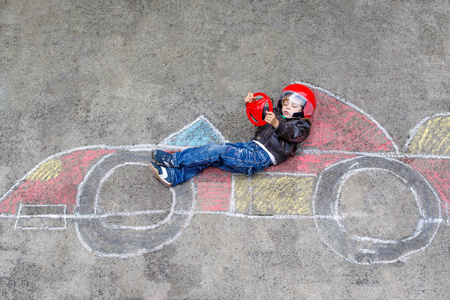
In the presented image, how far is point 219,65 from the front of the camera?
13.1 ft

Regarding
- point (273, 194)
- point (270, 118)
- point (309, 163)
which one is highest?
point (270, 118)

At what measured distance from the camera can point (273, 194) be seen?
12.0 feet

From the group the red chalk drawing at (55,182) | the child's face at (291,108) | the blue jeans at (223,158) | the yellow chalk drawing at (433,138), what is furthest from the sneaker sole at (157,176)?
the yellow chalk drawing at (433,138)

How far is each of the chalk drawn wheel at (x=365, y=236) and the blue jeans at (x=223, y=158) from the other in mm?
825

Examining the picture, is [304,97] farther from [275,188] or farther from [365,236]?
[365,236]

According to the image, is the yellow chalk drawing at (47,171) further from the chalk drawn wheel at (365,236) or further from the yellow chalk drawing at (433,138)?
the yellow chalk drawing at (433,138)

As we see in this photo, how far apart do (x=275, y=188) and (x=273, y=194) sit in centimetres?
8

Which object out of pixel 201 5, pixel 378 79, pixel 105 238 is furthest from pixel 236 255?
pixel 201 5

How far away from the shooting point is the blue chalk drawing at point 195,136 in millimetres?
3799

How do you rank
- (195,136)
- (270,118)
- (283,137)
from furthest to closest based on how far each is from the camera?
(195,136), (283,137), (270,118)

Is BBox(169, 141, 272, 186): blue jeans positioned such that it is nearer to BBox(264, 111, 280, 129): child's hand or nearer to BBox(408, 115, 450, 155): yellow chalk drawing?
BBox(264, 111, 280, 129): child's hand

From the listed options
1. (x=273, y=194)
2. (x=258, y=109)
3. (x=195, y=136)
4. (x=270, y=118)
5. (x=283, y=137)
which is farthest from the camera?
(x=195, y=136)

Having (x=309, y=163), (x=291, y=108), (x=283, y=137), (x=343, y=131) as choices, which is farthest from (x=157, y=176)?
(x=343, y=131)

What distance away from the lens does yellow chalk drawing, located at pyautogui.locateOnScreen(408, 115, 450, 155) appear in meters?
3.79
